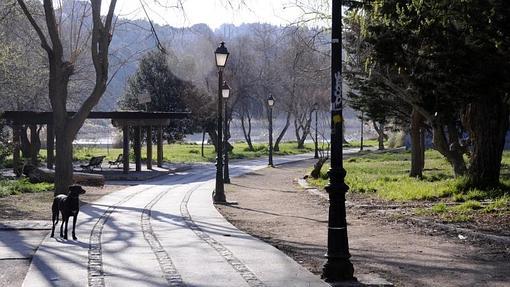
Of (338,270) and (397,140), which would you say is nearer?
(338,270)

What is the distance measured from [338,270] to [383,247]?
3.72m

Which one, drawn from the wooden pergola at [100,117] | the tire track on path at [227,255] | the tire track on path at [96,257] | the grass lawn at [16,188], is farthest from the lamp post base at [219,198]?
the wooden pergola at [100,117]

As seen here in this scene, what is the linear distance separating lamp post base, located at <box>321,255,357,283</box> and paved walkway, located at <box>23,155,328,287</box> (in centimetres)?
16

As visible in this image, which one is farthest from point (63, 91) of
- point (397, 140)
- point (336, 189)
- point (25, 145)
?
point (397, 140)

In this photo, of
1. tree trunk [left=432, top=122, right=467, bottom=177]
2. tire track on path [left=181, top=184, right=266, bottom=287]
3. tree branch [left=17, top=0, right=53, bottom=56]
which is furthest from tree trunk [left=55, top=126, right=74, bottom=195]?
tree trunk [left=432, top=122, right=467, bottom=177]

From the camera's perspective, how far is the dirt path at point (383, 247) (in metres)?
8.71

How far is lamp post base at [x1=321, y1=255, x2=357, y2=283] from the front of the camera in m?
7.79

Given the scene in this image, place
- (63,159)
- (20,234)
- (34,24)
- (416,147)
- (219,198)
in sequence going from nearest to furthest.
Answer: (20,234), (34,24), (63,159), (219,198), (416,147)

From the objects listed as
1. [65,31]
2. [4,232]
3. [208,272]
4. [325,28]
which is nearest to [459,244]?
[208,272]

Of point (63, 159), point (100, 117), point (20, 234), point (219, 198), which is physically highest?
point (100, 117)

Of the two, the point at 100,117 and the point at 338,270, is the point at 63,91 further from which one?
the point at 100,117

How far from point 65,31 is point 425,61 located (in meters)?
20.0

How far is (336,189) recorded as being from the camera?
7.91 m

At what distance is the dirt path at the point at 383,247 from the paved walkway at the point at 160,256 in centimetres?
69
